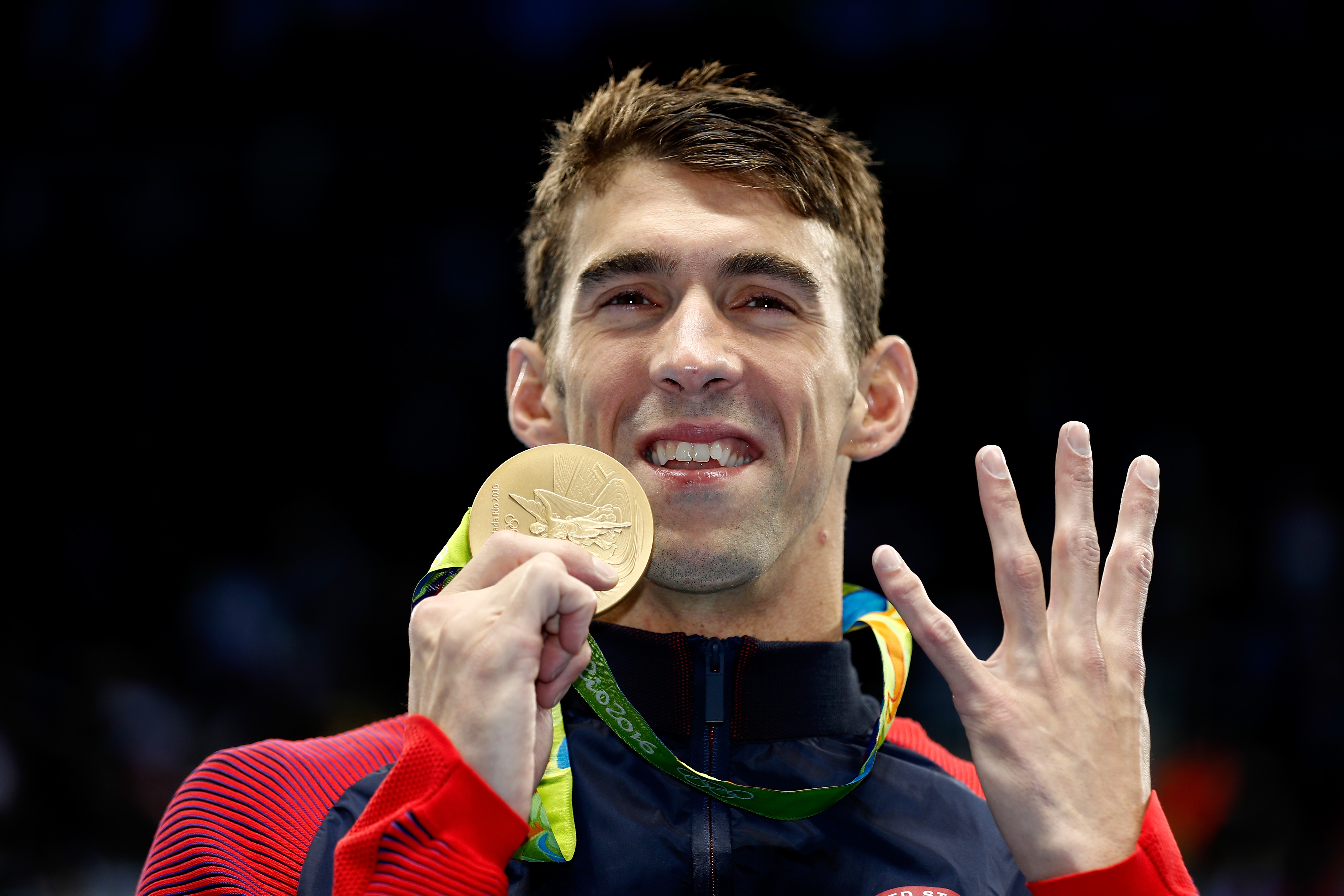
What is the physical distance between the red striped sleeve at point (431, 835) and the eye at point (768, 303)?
1.34 meters

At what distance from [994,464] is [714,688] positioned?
804 mm

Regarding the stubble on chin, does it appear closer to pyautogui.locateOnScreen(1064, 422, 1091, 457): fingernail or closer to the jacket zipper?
the jacket zipper

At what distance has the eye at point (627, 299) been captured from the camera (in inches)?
111

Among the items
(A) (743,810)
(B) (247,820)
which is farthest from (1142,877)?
(B) (247,820)

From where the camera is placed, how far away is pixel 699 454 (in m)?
2.67

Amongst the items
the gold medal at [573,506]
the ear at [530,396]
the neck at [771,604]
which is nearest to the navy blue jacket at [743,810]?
the neck at [771,604]

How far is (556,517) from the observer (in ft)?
8.00

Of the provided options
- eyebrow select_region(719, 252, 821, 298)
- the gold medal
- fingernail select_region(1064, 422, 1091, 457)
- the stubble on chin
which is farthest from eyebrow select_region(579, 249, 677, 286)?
fingernail select_region(1064, 422, 1091, 457)

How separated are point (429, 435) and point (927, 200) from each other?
381cm

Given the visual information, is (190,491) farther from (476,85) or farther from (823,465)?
(823,465)

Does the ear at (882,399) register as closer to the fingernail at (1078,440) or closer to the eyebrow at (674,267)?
the eyebrow at (674,267)

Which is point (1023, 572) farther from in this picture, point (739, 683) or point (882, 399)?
point (882, 399)

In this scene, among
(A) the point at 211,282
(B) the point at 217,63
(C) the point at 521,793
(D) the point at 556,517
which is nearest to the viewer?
(C) the point at 521,793

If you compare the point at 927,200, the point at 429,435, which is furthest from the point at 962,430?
the point at 429,435
